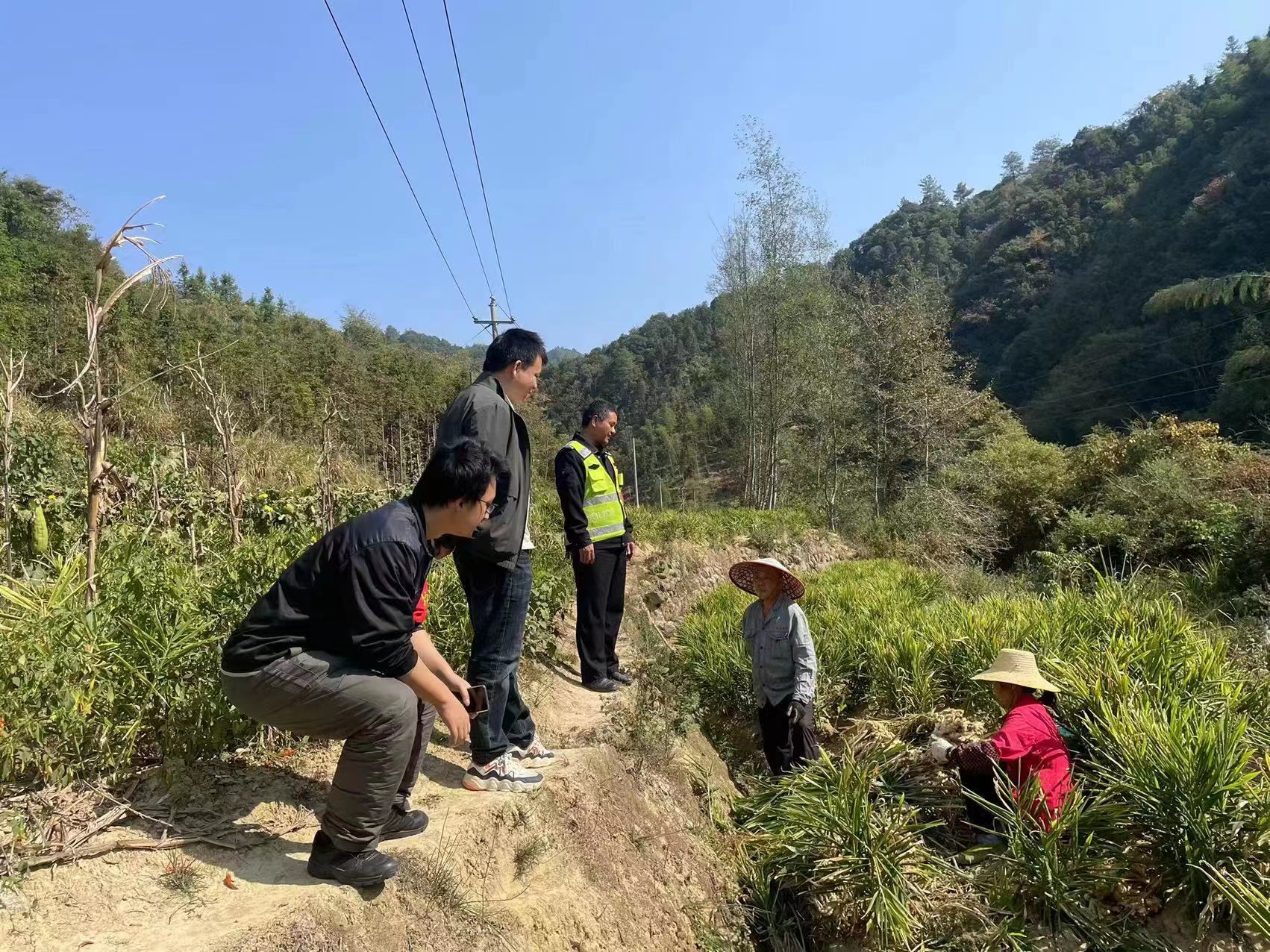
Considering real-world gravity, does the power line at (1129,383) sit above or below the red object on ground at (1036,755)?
above

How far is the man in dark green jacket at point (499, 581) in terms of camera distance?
2.71 m

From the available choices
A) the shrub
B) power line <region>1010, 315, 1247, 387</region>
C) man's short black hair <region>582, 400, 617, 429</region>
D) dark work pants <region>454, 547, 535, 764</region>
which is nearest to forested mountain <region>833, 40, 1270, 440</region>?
power line <region>1010, 315, 1247, 387</region>

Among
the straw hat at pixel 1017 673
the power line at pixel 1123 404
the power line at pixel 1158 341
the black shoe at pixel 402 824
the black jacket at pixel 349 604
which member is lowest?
the straw hat at pixel 1017 673

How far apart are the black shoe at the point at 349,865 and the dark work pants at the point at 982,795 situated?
259cm

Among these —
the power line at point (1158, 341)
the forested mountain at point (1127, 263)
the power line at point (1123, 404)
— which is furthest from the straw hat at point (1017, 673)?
the power line at point (1158, 341)

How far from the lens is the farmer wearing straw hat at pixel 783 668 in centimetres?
386

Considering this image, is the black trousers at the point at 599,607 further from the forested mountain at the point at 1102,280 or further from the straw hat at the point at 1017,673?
the forested mountain at the point at 1102,280

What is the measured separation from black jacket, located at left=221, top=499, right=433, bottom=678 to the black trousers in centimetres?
232

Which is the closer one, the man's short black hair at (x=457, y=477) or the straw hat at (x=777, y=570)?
the man's short black hair at (x=457, y=477)

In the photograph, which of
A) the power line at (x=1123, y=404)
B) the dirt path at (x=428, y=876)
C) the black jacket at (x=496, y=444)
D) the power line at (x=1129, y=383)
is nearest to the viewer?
the dirt path at (x=428, y=876)

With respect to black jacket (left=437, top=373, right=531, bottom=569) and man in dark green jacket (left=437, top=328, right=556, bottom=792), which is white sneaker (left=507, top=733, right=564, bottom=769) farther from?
black jacket (left=437, top=373, right=531, bottom=569)

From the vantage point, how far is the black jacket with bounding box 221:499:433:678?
1879mm

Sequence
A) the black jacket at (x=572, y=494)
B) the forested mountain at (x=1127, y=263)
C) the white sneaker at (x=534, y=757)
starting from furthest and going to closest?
the forested mountain at (x=1127, y=263) < the black jacket at (x=572, y=494) < the white sneaker at (x=534, y=757)

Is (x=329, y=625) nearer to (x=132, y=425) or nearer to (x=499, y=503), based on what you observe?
(x=499, y=503)
